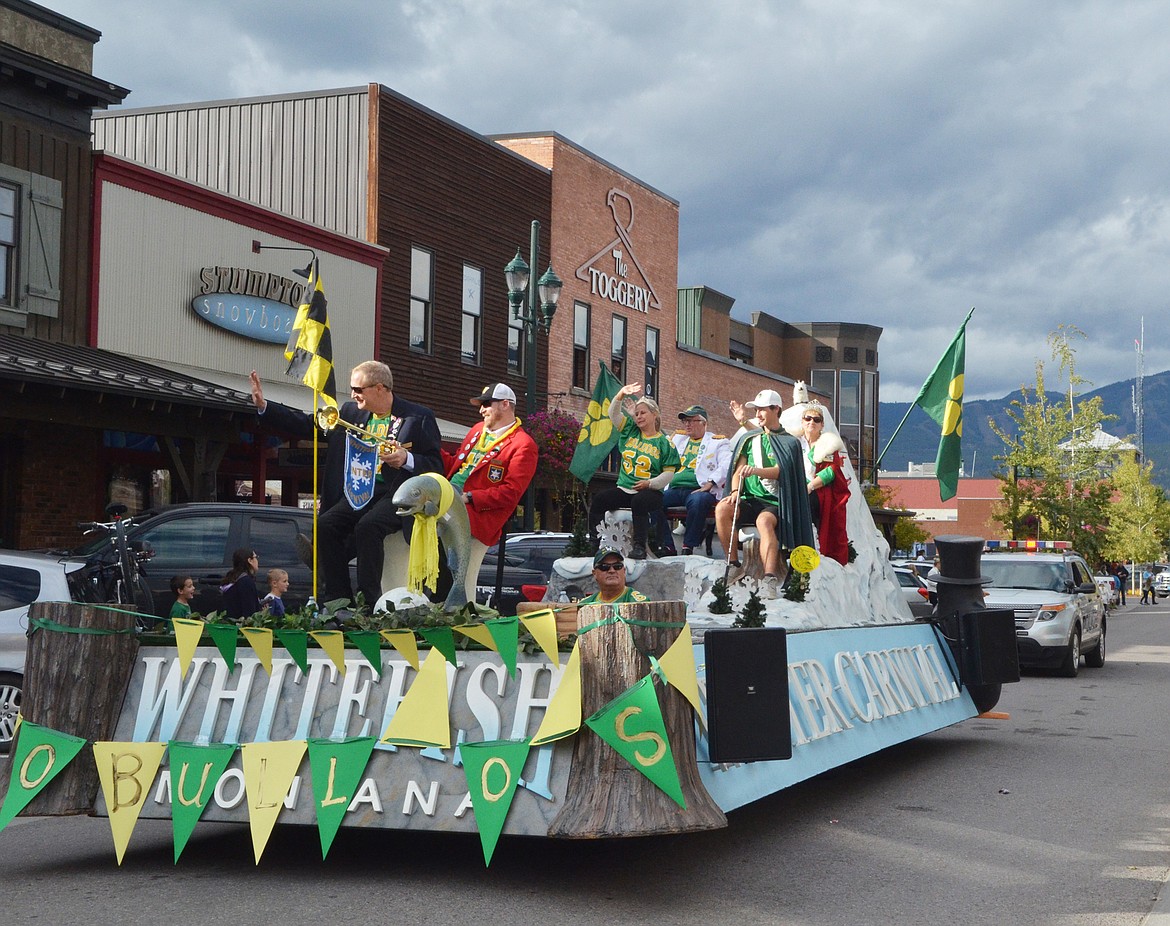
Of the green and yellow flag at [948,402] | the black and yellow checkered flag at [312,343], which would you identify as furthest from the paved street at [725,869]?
the green and yellow flag at [948,402]

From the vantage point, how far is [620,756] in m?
5.68

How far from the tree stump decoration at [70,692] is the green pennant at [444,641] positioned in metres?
1.55

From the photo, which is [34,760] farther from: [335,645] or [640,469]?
[640,469]

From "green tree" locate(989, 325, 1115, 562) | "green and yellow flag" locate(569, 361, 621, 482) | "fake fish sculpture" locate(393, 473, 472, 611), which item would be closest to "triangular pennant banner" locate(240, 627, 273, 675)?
"fake fish sculpture" locate(393, 473, 472, 611)

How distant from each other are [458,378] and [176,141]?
22.1ft

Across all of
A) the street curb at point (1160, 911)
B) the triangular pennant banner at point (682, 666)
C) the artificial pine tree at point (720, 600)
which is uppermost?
the artificial pine tree at point (720, 600)

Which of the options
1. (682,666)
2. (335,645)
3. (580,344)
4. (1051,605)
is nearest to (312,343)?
(335,645)

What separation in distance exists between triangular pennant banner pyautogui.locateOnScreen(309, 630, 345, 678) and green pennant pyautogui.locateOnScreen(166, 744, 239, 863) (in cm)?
57

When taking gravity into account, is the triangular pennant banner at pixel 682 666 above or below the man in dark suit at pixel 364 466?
below

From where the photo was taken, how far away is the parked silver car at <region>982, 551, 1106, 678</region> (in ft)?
59.2

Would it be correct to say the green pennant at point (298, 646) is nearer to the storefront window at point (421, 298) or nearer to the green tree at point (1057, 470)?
the storefront window at point (421, 298)

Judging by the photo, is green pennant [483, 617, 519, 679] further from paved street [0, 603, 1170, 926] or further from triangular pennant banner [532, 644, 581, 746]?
paved street [0, 603, 1170, 926]

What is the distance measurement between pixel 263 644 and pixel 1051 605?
45.5 feet

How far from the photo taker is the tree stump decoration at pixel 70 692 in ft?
20.7
